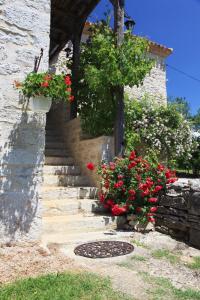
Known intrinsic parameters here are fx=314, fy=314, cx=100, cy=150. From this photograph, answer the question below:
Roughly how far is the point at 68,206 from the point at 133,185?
120 cm

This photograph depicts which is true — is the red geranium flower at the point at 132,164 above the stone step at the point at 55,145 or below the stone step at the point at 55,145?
below

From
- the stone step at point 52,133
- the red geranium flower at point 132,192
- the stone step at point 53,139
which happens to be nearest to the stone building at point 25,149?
the red geranium flower at point 132,192

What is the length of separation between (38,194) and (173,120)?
456 centimetres

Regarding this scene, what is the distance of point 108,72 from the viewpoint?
19.8ft

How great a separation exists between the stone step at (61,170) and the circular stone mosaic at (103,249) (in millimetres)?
2345

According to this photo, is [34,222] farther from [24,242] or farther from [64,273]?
[64,273]

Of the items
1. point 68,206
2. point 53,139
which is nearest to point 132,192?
point 68,206

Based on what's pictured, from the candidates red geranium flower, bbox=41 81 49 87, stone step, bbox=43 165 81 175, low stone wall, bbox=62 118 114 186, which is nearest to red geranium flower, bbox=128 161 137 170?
low stone wall, bbox=62 118 114 186

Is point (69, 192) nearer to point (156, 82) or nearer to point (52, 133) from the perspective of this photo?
point (52, 133)

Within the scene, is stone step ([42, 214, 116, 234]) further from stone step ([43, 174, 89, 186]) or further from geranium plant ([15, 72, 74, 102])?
geranium plant ([15, 72, 74, 102])

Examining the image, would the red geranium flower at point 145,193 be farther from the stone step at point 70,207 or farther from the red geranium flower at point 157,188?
the stone step at point 70,207

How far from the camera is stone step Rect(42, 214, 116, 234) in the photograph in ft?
16.1

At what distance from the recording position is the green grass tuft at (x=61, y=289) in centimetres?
288

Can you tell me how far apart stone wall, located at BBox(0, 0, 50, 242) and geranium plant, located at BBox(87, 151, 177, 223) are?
160 cm
